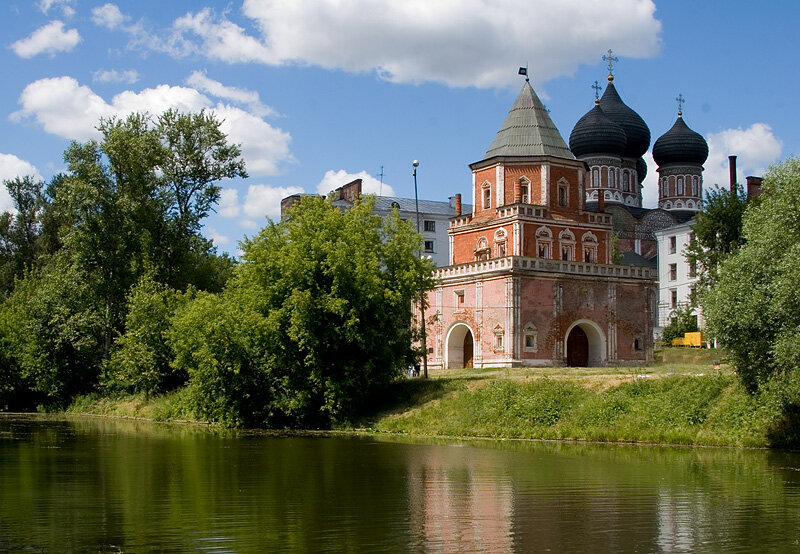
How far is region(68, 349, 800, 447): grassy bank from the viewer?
28500 mm

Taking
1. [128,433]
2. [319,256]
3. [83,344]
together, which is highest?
[319,256]

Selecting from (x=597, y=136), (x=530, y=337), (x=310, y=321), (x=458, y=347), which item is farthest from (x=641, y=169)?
(x=310, y=321)

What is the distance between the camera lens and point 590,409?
107ft

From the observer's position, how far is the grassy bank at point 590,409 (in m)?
28.5

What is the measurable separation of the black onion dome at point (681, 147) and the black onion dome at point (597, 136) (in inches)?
186

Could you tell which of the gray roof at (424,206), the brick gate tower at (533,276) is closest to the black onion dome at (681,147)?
the gray roof at (424,206)

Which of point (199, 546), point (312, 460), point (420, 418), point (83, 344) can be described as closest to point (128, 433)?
point (420, 418)

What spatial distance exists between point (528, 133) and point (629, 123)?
36.1 metres

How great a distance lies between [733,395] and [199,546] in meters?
21.0

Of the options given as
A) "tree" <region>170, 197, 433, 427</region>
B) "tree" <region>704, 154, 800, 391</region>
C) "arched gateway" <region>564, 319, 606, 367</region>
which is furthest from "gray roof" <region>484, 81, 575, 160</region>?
"tree" <region>704, 154, 800, 391</region>

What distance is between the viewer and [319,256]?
38.1 m

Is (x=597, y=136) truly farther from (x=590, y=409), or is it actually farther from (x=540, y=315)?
(x=590, y=409)

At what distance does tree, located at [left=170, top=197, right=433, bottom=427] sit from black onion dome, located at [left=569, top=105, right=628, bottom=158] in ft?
150

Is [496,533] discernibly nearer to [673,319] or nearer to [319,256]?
[319,256]
